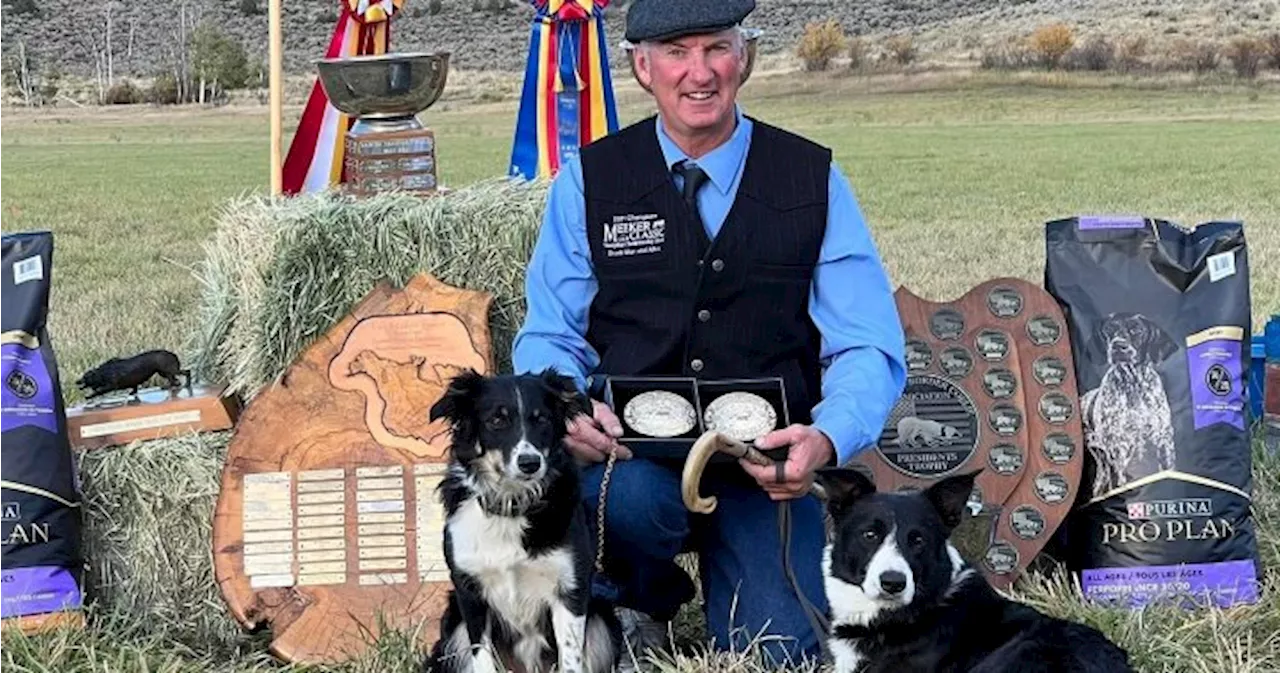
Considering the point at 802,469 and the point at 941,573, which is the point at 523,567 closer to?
the point at 802,469

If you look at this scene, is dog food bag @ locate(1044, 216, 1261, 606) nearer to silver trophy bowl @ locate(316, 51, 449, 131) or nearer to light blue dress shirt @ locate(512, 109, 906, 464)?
light blue dress shirt @ locate(512, 109, 906, 464)

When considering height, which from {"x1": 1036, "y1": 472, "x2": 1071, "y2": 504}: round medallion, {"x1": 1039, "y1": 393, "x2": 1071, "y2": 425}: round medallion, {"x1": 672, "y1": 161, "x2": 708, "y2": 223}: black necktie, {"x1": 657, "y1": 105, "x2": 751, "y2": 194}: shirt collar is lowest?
{"x1": 1036, "y1": 472, "x2": 1071, "y2": 504}: round medallion

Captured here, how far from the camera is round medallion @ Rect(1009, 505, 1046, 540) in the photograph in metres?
4.44

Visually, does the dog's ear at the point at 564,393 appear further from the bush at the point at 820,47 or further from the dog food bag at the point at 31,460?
the bush at the point at 820,47

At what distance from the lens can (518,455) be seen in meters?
3.34

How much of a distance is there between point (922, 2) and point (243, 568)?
68.7m

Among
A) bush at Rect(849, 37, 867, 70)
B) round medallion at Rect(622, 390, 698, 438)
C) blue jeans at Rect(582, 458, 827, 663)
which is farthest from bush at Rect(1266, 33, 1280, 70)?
round medallion at Rect(622, 390, 698, 438)

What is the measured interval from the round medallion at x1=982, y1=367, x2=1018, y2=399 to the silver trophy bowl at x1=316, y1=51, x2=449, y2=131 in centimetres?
205

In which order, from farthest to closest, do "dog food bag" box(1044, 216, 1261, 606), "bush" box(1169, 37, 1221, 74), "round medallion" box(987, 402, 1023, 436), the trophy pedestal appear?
1. "bush" box(1169, 37, 1221, 74)
2. the trophy pedestal
3. "round medallion" box(987, 402, 1023, 436)
4. "dog food bag" box(1044, 216, 1261, 606)

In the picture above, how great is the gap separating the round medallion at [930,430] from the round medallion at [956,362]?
1.4 inches

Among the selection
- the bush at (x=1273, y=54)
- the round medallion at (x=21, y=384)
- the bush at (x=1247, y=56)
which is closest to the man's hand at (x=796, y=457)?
the round medallion at (x=21, y=384)

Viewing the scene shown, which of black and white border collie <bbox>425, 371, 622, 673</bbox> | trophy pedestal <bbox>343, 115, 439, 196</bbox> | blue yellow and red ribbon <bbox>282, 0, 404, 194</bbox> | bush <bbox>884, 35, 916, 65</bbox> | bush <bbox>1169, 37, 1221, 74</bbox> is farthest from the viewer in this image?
bush <bbox>884, 35, 916, 65</bbox>

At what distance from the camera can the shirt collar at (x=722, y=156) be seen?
387 cm

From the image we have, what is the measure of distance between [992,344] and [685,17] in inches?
63.1
